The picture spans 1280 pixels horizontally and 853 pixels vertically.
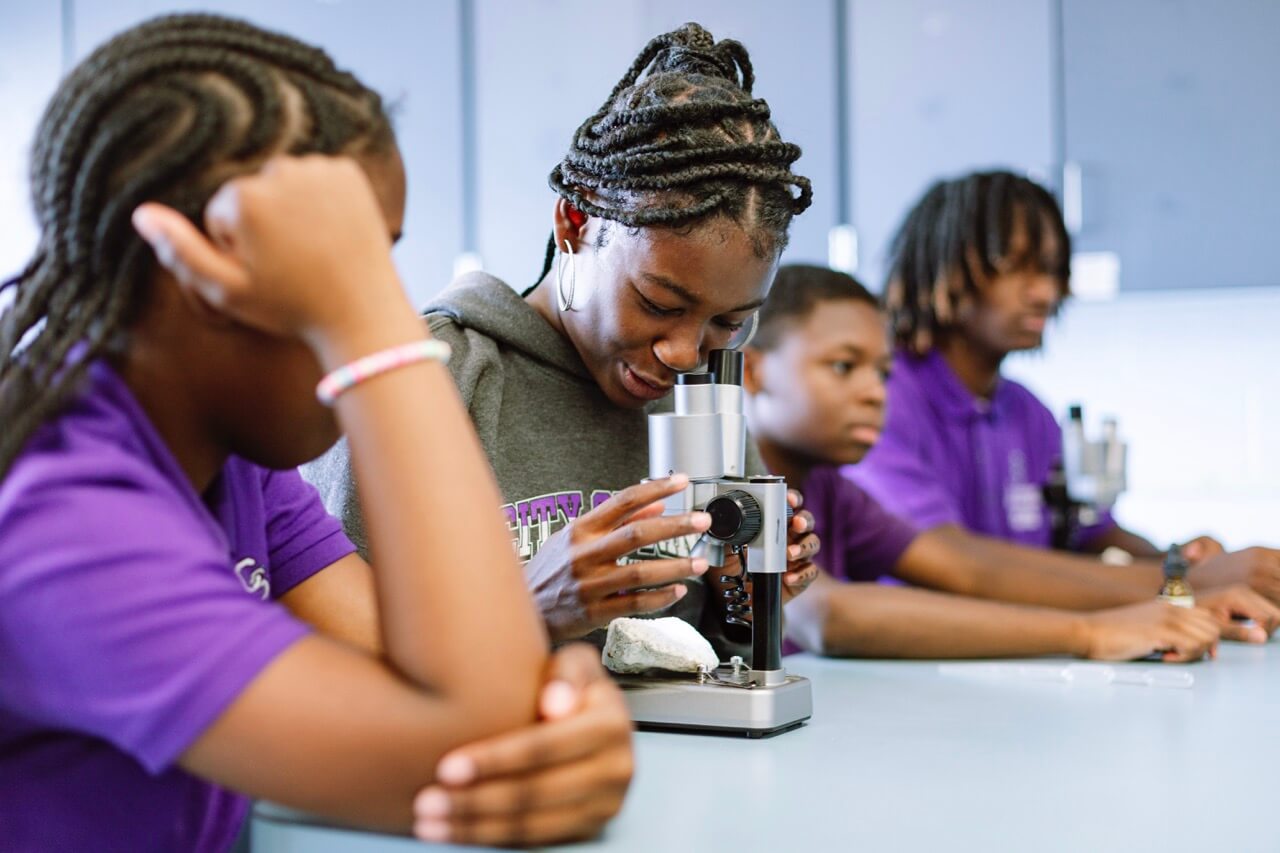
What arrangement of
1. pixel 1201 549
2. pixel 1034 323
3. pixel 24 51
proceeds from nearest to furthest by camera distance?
1. pixel 1201 549
2. pixel 1034 323
3. pixel 24 51

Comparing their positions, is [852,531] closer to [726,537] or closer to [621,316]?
[621,316]

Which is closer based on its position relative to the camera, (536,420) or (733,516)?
(733,516)

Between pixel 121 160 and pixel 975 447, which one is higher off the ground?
pixel 121 160

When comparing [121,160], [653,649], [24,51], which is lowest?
[653,649]

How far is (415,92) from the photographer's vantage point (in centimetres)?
341

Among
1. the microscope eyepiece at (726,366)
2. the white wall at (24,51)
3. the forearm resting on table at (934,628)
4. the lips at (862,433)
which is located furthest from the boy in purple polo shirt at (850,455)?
the white wall at (24,51)

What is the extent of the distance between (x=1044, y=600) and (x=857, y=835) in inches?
44.8

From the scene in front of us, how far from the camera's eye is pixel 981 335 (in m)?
2.24

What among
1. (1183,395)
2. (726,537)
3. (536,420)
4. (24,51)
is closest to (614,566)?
(726,537)

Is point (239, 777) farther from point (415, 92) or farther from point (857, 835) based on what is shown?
point (415, 92)

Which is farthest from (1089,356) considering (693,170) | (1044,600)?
(693,170)

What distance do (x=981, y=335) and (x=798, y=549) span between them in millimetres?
1205

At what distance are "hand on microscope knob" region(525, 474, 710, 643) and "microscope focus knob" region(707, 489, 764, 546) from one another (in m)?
0.03

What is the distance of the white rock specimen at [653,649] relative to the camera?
3.38ft
